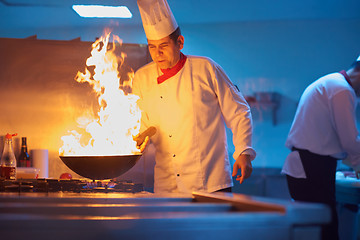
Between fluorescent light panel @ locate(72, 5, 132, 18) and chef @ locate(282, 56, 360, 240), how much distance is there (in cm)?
253

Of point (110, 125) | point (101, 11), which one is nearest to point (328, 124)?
point (110, 125)

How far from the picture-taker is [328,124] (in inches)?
103

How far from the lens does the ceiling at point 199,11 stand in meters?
4.50

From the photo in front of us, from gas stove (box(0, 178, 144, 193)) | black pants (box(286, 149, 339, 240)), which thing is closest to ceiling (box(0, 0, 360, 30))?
black pants (box(286, 149, 339, 240))

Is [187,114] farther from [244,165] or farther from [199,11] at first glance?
[199,11]

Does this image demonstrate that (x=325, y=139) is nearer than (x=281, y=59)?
Yes

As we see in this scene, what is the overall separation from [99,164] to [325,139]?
172cm

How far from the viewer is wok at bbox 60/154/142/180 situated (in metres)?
1.39

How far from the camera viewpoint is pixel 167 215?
0.79m

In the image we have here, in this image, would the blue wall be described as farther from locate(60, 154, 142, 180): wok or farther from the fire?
locate(60, 154, 142, 180): wok

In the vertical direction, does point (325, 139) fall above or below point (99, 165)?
above

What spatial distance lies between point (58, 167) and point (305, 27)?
391 cm

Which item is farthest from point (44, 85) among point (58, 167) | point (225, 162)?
point (225, 162)

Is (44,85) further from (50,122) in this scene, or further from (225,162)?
(225,162)
